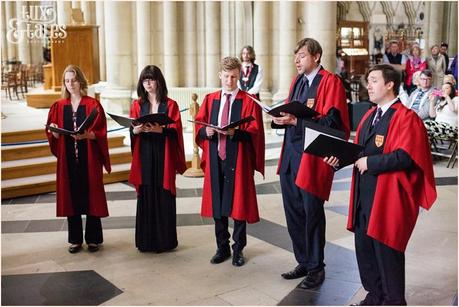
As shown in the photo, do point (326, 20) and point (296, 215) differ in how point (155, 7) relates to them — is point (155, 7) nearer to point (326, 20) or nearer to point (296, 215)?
point (326, 20)

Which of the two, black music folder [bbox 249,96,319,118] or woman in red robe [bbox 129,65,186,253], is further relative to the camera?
woman in red robe [bbox 129,65,186,253]

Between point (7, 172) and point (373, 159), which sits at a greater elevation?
point (373, 159)

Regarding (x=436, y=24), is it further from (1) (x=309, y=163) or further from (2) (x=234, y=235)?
(1) (x=309, y=163)

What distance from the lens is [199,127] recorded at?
505 cm

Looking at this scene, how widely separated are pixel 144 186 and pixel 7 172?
3260 millimetres

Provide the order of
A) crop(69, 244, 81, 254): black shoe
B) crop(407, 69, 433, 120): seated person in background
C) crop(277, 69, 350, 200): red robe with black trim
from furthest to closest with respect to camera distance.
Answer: crop(407, 69, 433, 120): seated person in background < crop(69, 244, 81, 254): black shoe < crop(277, 69, 350, 200): red robe with black trim

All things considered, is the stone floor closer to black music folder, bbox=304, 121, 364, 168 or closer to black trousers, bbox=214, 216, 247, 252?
black trousers, bbox=214, 216, 247, 252

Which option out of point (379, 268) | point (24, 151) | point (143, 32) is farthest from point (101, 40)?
point (379, 268)

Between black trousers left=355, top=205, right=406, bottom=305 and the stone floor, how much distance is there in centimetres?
40

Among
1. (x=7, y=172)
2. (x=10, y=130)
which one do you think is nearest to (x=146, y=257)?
(x=7, y=172)

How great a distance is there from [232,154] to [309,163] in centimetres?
77

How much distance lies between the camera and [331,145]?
3.72m

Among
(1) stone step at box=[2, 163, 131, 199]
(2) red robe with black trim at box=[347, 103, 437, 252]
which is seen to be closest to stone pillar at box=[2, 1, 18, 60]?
(1) stone step at box=[2, 163, 131, 199]

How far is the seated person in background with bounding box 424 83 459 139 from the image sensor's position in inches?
365
